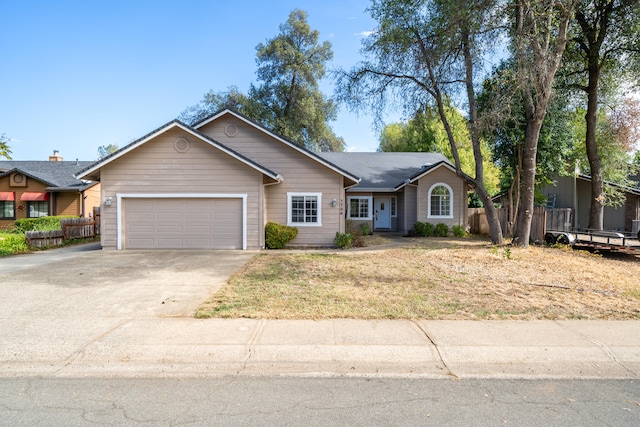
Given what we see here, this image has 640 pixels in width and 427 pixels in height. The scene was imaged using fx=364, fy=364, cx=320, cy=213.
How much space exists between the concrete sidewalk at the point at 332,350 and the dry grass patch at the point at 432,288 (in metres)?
0.61

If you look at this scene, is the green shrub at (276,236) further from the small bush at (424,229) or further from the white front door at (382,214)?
the white front door at (382,214)

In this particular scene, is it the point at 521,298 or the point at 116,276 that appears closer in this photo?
the point at 521,298

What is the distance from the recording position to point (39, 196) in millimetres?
23922

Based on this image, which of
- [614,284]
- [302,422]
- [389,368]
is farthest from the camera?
[614,284]

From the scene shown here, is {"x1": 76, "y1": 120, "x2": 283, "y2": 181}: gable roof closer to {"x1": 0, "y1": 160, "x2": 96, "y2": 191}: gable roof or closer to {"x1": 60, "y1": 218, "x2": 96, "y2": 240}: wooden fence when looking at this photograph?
{"x1": 60, "y1": 218, "x2": 96, "y2": 240}: wooden fence

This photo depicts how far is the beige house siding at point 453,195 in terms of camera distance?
2095 cm

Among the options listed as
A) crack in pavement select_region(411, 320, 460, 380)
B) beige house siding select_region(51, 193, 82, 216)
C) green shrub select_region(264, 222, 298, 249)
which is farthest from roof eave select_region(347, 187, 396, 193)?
beige house siding select_region(51, 193, 82, 216)

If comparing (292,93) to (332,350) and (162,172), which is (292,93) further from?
(332,350)

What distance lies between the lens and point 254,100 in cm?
3403

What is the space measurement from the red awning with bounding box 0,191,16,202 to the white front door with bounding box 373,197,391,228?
939 inches

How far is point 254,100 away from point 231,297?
98.0 ft

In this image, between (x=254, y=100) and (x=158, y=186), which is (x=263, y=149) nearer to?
(x=158, y=186)

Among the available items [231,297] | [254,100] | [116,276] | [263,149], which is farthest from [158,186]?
[254,100]

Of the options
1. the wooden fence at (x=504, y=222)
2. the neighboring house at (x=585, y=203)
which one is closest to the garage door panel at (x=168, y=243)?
the wooden fence at (x=504, y=222)
